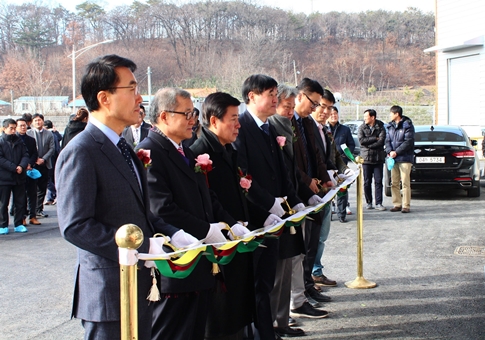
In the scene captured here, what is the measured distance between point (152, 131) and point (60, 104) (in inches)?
3113

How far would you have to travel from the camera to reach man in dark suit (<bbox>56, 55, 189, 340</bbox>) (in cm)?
282

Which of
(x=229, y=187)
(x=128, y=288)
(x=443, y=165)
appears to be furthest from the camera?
(x=443, y=165)

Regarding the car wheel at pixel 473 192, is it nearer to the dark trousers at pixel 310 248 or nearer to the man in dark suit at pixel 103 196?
the dark trousers at pixel 310 248

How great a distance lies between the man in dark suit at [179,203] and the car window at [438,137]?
11603mm

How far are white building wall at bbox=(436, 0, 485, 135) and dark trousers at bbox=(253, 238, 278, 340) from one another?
2650 centimetres

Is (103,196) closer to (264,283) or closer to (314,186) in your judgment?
(264,283)

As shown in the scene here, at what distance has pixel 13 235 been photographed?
1060cm

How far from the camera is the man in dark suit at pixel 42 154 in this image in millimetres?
12711

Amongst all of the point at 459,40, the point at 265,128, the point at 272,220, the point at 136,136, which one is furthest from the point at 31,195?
the point at 459,40

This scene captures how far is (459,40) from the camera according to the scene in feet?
98.7

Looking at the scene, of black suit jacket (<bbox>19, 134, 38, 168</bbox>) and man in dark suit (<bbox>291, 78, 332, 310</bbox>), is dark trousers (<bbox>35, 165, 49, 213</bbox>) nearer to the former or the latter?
black suit jacket (<bbox>19, 134, 38, 168</bbox>)

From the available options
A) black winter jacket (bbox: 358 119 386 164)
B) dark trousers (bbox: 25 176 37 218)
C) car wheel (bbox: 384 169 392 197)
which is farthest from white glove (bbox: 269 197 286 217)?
car wheel (bbox: 384 169 392 197)

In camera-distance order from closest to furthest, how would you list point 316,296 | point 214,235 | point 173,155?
point 214,235 → point 173,155 → point 316,296

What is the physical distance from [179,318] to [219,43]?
113961 millimetres
